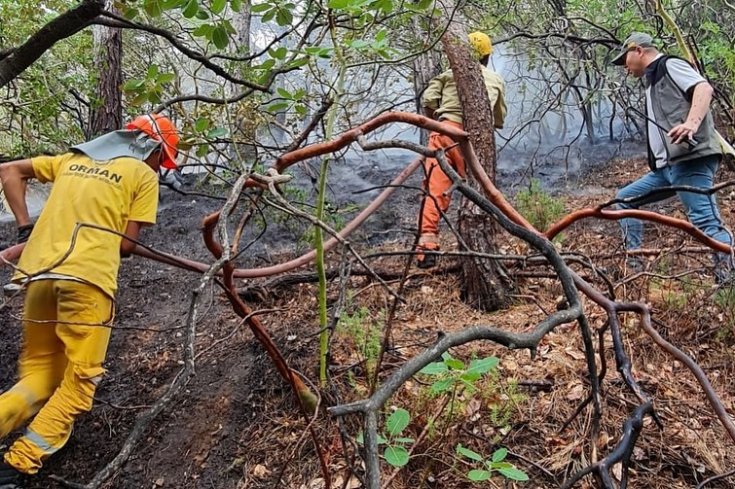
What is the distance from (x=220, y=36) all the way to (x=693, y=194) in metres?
3.11

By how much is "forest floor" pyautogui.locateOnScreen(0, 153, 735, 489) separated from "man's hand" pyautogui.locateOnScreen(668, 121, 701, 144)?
75cm

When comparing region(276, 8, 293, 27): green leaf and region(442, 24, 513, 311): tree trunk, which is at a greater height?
region(276, 8, 293, 27): green leaf

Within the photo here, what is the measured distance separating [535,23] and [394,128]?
3.57m

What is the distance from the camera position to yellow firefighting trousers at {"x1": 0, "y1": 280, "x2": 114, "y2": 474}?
2.62 metres

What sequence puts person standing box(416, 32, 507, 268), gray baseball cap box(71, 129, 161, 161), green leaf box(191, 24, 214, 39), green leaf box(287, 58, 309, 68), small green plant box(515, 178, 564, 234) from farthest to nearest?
small green plant box(515, 178, 564, 234), person standing box(416, 32, 507, 268), gray baseball cap box(71, 129, 161, 161), green leaf box(287, 58, 309, 68), green leaf box(191, 24, 214, 39)

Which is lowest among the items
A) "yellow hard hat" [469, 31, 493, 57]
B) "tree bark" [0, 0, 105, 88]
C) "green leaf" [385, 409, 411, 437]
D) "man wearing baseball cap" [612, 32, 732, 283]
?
"green leaf" [385, 409, 411, 437]

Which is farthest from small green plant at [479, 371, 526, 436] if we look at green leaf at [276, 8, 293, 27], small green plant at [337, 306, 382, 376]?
green leaf at [276, 8, 293, 27]

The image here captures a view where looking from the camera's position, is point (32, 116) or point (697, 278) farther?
point (32, 116)

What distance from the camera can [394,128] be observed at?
9867 mm

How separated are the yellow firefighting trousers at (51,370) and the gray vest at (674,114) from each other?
12.1ft

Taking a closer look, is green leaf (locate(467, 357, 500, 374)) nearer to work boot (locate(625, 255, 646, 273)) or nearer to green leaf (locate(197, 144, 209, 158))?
green leaf (locate(197, 144, 209, 158))

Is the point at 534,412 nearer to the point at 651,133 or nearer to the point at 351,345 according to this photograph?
the point at 351,345

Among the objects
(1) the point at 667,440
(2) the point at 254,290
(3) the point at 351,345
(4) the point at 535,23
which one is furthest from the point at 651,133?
(4) the point at 535,23

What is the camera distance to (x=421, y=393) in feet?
7.98
